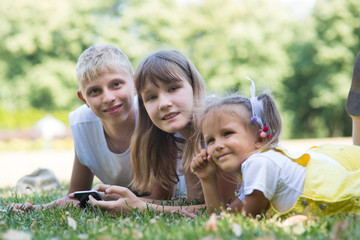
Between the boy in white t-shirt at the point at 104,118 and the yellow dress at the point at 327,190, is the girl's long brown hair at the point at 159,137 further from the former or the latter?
the yellow dress at the point at 327,190

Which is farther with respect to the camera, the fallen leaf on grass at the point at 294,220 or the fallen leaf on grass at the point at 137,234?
the fallen leaf on grass at the point at 294,220

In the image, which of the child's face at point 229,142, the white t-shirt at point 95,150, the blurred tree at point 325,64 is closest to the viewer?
the child's face at point 229,142

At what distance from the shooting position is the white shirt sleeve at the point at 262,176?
91.9 inches

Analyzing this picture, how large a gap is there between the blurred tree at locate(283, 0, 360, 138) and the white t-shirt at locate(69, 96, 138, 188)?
22.2m

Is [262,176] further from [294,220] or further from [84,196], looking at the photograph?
[84,196]

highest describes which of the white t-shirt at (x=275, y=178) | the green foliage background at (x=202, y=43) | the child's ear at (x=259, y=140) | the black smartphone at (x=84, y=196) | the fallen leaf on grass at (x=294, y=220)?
the green foliage background at (x=202, y=43)

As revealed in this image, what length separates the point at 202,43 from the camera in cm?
2598

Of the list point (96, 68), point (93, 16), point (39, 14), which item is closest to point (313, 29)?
point (93, 16)

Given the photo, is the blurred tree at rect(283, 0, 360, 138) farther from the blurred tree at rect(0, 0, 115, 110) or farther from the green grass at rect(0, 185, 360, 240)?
the green grass at rect(0, 185, 360, 240)

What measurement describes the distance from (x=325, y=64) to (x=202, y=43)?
7.41m

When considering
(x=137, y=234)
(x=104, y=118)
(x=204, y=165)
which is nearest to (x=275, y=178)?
(x=204, y=165)

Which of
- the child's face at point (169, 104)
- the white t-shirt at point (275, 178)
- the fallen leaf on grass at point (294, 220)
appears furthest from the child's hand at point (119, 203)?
the fallen leaf on grass at point (294, 220)

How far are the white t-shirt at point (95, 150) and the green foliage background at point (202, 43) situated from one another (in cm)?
2022

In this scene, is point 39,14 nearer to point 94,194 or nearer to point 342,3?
point 342,3
